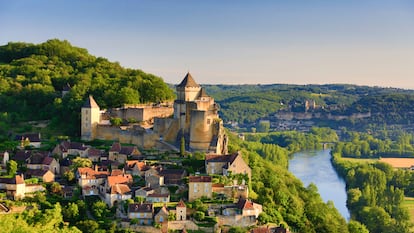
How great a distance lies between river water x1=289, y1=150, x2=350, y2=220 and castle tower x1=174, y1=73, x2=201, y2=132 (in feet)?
58.5

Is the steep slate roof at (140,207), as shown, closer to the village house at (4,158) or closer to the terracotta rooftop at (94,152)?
the terracotta rooftop at (94,152)

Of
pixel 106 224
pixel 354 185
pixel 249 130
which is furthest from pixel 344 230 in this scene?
pixel 249 130

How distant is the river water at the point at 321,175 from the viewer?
5378 centimetres

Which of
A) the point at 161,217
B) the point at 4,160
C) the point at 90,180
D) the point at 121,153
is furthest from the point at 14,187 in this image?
the point at 161,217

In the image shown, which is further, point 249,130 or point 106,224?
point 249,130

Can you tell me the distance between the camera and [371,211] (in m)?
42.4

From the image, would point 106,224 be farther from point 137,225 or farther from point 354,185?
point 354,185

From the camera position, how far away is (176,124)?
3603cm

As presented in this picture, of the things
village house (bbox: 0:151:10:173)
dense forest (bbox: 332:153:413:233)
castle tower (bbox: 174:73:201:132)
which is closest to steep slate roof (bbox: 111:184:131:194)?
village house (bbox: 0:151:10:173)

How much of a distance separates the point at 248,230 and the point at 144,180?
6349 millimetres

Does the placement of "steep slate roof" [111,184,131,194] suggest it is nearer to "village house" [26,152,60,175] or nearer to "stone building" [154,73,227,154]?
"village house" [26,152,60,175]

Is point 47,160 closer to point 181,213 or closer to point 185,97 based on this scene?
point 185,97

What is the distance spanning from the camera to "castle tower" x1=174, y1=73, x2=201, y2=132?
35844 mm

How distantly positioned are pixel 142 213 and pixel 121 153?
741 centimetres
